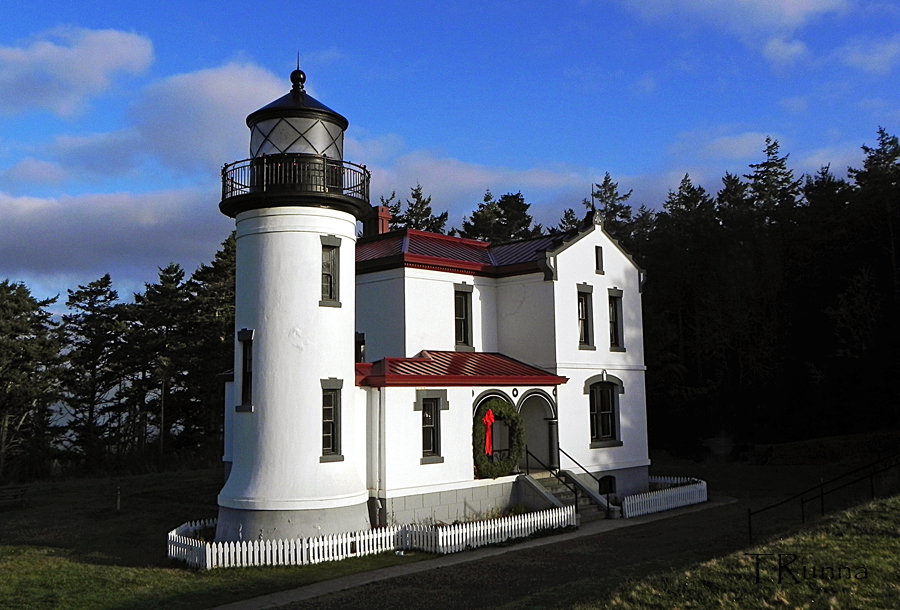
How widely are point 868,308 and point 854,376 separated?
10.7 ft

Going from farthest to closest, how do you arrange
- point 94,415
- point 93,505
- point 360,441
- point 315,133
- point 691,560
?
1. point 94,415
2. point 93,505
3. point 360,441
4. point 315,133
5. point 691,560

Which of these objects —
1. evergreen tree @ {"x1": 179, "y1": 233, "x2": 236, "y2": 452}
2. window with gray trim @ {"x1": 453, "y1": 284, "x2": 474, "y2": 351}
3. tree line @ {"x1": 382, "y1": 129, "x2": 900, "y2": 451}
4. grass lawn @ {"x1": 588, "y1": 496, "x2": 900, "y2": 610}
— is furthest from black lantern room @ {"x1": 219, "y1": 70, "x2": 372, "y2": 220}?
evergreen tree @ {"x1": 179, "y1": 233, "x2": 236, "y2": 452}

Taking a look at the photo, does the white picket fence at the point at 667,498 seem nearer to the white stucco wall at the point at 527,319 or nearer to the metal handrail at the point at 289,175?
the white stucco wall at the point at 527,319

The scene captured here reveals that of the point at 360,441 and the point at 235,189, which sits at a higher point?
the point at 235,189

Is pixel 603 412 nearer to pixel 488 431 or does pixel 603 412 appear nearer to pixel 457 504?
pixel 488 431

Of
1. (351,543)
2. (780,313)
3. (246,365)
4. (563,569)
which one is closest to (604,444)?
(563,569)

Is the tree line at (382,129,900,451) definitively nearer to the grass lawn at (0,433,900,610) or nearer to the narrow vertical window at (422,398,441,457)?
the grass lawn at (0,433,900,610)

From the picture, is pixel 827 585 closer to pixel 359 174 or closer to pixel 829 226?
pixel 359 174

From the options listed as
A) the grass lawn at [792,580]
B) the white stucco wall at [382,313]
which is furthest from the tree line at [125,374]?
the grass lawn at [792,580]

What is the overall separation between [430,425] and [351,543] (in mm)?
3969

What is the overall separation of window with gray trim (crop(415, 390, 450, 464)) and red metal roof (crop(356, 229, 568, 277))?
4378mm

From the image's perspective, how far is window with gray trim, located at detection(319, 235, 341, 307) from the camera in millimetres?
17578

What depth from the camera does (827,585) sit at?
901cm

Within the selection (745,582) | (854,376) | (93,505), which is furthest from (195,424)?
(745,582)
